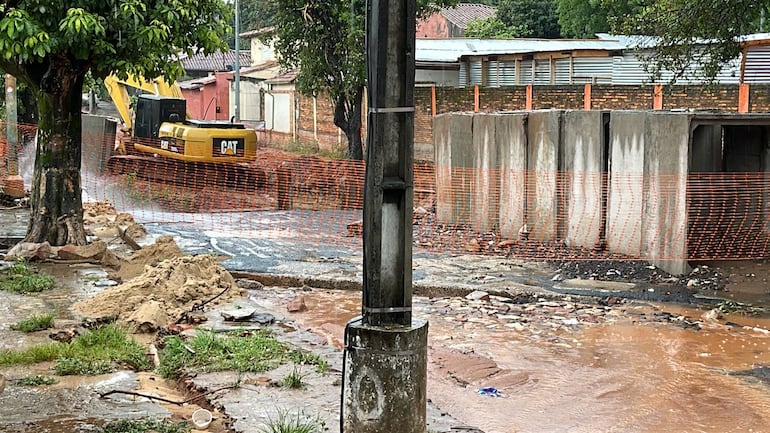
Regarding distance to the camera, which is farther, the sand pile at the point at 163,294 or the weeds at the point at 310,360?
the sand pile at the point at 163,294

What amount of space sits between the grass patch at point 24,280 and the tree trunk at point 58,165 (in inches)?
46.4

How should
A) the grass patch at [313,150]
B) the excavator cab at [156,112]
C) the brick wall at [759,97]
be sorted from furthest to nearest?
the grass patch at [313,150], the excavator cab at [156,112], the brick wall at [759,97]

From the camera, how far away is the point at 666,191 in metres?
12.9

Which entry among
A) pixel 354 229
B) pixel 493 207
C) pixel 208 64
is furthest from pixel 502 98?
pixel 208 64

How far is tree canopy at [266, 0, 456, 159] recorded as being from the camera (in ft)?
76.4

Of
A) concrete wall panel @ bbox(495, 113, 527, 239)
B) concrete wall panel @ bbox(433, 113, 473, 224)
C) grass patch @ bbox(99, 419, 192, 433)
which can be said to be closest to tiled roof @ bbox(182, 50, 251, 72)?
concrete wall panel @ bbox(433, 113, 473, 224)

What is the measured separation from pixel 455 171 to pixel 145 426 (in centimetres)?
1279

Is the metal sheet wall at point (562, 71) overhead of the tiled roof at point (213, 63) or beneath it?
beneath

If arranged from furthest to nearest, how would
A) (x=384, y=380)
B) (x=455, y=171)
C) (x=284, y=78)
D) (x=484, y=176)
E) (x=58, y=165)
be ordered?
(x=284, y=78), (x=455, y=171), (x=484, y=176), (x=58, y=165), (x=384, y=380)

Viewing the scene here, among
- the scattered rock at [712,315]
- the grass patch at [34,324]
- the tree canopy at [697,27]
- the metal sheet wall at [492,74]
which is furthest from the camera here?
the metal sheet wall at [492,74]

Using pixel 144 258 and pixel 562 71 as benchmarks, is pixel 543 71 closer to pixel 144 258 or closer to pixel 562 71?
pixel 562 71

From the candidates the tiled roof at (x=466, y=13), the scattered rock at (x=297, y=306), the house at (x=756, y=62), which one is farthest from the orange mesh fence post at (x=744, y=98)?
the tiled roof at (x=466, y=13)

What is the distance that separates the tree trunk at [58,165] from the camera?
500 inches

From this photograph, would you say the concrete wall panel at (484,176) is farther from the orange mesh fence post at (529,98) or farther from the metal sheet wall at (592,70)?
the metal sheet wall at (592,70)
